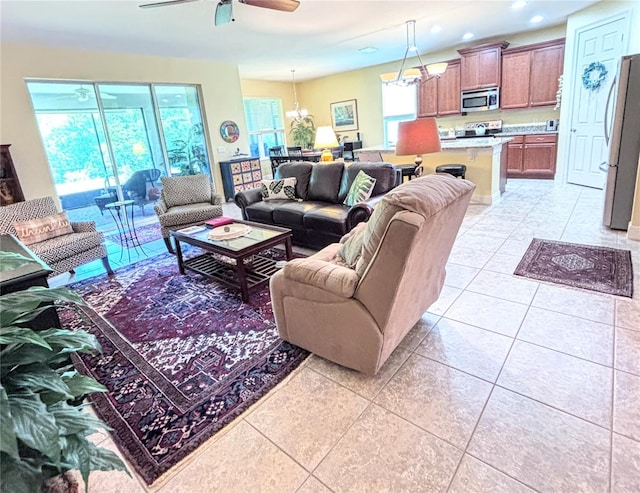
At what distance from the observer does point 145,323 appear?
8.75 ft

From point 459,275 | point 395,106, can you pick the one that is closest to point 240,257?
point 459,275

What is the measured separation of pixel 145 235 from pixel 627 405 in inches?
216

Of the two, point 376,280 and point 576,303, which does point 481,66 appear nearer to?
point 576,303

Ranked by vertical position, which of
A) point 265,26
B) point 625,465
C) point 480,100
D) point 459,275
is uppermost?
point 265,26

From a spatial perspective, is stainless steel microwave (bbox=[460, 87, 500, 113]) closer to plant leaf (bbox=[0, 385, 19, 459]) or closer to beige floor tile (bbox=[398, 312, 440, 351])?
beige floor tile (bbox=[398, 312, 440, 351])

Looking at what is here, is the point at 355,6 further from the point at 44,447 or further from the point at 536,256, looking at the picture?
the point at 44,447

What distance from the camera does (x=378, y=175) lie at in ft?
12.5

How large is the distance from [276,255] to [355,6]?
3136 mm

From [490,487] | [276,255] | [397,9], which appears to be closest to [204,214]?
[276,255]

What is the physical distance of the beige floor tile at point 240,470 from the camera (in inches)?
54.3

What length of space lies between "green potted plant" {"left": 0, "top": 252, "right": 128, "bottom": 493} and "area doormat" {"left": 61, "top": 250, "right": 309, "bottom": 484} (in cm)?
70

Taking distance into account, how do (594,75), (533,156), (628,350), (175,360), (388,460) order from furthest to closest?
(533,156) < (594,75) < (175,360) < (628,350) < (388,460)

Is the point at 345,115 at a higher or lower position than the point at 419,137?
higher

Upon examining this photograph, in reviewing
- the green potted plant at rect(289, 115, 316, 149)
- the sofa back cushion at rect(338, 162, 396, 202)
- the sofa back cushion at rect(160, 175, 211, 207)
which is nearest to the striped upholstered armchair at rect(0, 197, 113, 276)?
the sofa back cushion at rect(160, 175, 211, 207)
